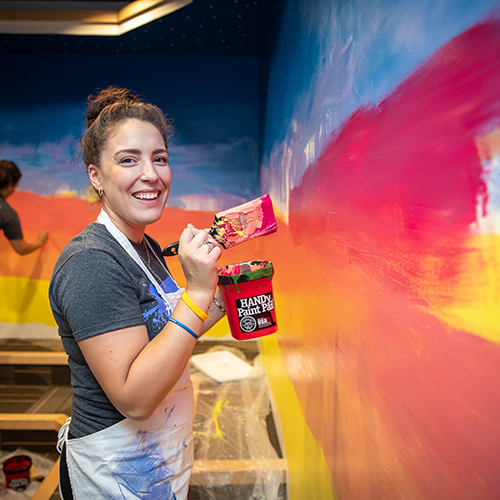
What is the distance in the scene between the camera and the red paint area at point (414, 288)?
398 millimetres

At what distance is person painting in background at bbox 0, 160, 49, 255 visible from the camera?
3045 mm

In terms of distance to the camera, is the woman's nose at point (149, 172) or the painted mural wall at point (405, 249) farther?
the woman's nose at point (149, 172)

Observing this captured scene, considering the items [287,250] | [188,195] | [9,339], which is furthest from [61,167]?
[287,250]

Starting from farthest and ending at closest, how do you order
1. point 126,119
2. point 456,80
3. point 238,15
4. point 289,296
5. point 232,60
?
point 232,60
point 238,15
point 289,296
point 126,119
point 456,80

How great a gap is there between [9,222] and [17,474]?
6.21ft

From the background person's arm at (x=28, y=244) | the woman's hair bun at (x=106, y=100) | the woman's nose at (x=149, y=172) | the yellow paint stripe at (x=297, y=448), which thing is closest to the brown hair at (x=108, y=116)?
the woman's hair bun at (x=106, y=100)

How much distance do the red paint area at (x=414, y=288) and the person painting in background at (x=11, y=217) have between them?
2993mm

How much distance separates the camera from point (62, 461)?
3.33 ft

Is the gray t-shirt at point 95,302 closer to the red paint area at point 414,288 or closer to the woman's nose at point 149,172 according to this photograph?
the woman's nose at point 149,172

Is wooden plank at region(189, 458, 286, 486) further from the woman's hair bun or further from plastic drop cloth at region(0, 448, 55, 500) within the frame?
the woman's hair bun

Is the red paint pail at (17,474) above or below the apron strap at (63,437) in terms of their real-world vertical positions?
below

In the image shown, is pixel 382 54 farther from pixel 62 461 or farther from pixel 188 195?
pixel 188 195

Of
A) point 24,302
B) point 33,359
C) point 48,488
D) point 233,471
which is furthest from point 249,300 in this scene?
point 24,302

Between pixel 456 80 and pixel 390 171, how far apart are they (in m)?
0.19
